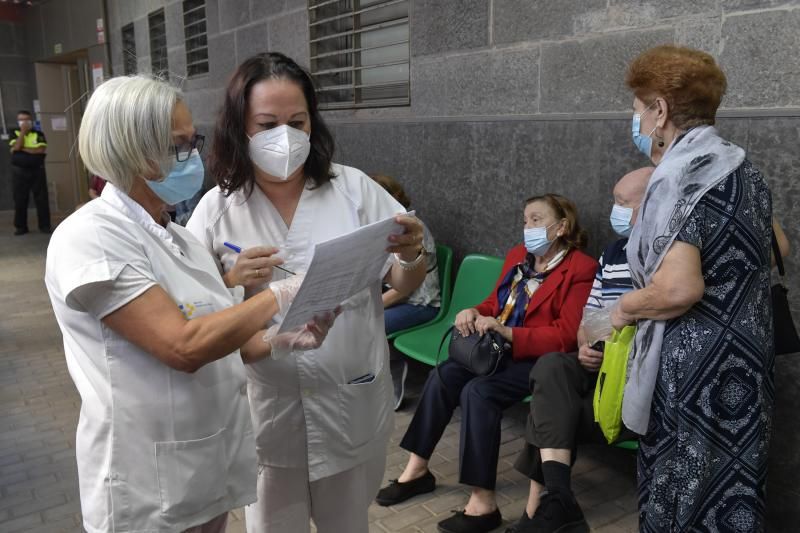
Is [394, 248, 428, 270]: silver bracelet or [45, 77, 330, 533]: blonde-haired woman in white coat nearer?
[45, 77, 330, 533]: blonde-haired woman in white coat

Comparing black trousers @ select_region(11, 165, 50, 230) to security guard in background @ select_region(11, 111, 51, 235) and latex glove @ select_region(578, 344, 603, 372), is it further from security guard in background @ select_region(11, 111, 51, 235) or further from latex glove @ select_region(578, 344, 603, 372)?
latex glove @ select_region(578, 344, 603, 372)

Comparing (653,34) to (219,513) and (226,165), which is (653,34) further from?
(219,513)

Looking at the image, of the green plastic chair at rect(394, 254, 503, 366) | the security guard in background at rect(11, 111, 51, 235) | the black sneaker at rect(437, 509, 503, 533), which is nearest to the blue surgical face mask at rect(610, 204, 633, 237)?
the green plastic chair at rect(394, 254, 503, 366)

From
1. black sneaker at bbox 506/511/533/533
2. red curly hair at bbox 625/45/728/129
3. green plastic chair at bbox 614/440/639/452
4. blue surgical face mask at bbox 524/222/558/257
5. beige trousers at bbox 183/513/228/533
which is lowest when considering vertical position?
black sneaker at bbox 506/511/533/533

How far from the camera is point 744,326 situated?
5.84 feet

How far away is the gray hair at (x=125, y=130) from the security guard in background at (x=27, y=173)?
10.6 meters

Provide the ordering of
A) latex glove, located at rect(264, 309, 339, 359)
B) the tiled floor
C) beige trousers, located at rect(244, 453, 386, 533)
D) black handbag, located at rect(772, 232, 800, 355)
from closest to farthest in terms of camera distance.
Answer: latex glove, located at rect(264, 309, 339, 359) < beige trousers, located at rect(244, 453, 386, 533) < black handbag, located at rect(772, 232, 800, 355) < the tiled floor

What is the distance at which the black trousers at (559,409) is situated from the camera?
8.18 feet

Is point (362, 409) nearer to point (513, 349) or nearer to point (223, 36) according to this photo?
point (513, 349)

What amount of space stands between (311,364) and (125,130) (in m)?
0.71

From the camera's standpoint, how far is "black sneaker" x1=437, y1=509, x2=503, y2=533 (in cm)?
258

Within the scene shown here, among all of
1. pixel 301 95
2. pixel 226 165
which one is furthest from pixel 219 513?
pixel 301 95

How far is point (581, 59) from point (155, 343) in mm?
2528

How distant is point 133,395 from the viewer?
130 cm
